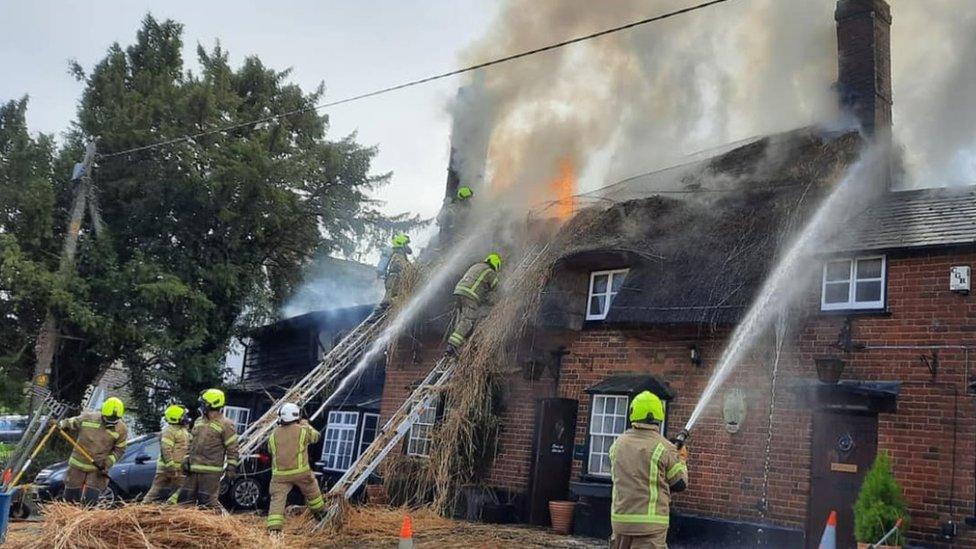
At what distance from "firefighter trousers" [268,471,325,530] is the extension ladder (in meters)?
2.90

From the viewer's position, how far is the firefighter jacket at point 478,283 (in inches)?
567

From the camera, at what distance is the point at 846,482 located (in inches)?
436

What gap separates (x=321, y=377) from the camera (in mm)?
15133

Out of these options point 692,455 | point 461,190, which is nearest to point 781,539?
point 692,455

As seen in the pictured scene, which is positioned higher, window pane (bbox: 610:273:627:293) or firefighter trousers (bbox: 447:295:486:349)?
window pane (bbox: 610:273:627:293)

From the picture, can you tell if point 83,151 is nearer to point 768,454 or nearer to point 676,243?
point 676,243

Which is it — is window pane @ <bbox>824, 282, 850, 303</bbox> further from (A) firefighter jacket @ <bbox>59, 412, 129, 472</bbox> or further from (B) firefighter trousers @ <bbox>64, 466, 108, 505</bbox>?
(B) firefighter trousers @ <bbox>64, 466, 108, 505</bbox>

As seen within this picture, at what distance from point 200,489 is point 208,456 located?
18.4 inches

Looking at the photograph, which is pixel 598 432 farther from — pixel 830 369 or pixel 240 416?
pixel 240 416

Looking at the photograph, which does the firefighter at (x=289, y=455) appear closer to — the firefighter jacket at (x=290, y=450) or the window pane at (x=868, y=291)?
the firefighter jacket at (x=290, y=450)

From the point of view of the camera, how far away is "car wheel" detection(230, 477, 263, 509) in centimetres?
1600

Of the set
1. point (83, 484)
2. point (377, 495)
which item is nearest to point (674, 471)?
point (83, 484)

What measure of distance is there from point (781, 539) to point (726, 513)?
92 centimetres

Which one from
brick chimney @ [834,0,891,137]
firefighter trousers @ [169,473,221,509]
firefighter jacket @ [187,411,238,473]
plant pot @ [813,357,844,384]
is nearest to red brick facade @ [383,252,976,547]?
plant pot @ [813,357,844,384]
